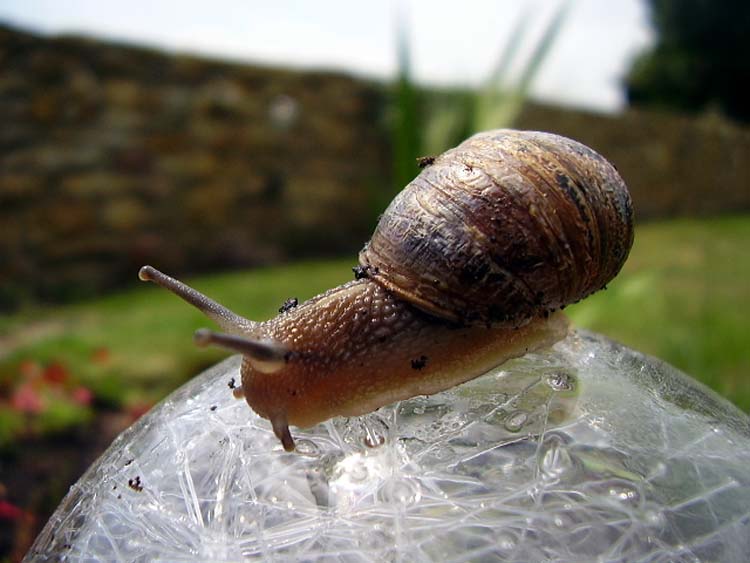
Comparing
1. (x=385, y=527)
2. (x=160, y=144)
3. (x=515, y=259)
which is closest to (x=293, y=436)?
(x=385, y=527)

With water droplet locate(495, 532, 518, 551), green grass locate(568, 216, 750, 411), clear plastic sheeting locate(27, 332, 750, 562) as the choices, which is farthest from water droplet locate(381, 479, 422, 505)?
green grass locate(568, 216, 750, 411)

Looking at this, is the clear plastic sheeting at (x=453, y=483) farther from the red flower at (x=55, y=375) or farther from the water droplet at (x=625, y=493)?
the red flower at (x=55, y=375)

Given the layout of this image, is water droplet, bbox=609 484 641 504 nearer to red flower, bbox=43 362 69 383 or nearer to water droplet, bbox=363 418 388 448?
water droplet, bbox=363 418 388 448

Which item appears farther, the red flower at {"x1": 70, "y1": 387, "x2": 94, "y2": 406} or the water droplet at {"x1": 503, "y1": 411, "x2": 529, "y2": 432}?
the red flower at {"x1": 70, "y1": 387, "x2": 94, "y2": 406}

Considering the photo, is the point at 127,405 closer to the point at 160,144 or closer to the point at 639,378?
the point at 639,378

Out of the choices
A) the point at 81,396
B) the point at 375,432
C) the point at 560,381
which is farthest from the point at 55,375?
the point at 560,381
